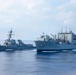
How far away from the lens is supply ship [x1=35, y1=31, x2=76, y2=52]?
99.7 m

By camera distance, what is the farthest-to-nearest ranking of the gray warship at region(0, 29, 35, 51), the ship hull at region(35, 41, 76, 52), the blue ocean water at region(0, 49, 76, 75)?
the gray warship at region(0, 29, 35, 51) → the ship hull at region(35, 41, 76, 52) → the blue ocean water at region(0, 49, 76, 75)

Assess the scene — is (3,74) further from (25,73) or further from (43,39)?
(43,39)

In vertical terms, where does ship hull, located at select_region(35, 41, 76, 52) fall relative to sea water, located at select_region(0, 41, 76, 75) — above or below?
above

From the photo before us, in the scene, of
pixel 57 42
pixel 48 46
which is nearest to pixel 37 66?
pixel 48 46

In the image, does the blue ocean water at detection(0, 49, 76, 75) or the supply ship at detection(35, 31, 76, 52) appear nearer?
the blue ocean water at detection(0, 49, 76, 75)

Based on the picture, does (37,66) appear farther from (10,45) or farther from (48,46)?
(10,45)

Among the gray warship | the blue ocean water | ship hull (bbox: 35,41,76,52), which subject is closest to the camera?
the blue ocean water

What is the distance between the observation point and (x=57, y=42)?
105062mm

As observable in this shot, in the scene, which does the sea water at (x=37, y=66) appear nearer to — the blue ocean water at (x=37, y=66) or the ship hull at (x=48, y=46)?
the blue ocean water at (x=37, y=66)

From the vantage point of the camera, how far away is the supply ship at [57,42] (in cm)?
9969

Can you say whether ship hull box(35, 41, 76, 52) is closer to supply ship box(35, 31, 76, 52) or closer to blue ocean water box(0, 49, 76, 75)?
supply ship box(35, 31, 76, 52)

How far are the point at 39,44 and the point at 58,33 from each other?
53.0ft

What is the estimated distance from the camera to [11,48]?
372 ft

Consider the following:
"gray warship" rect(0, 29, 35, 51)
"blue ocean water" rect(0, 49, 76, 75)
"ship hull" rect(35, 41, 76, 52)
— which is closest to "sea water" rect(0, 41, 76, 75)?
"blue ocean water" rect(0, 49, 76, 75)
